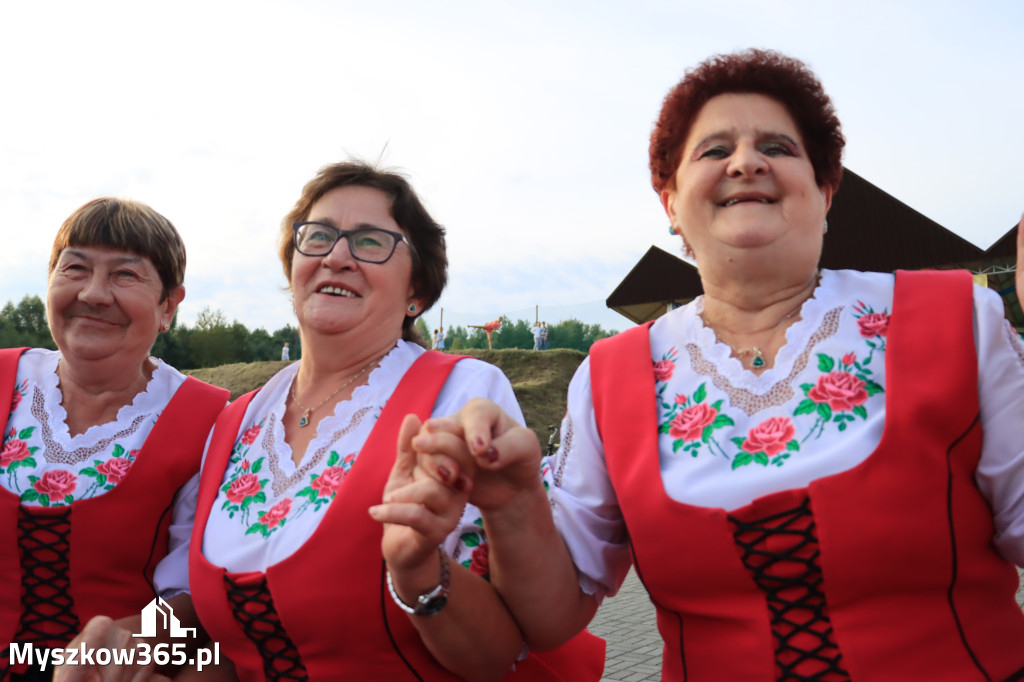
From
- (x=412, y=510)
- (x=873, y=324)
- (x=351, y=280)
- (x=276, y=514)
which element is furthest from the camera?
(x=351, y=280)

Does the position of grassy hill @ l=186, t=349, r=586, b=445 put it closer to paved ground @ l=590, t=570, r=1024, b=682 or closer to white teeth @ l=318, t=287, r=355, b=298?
paved ground @ l=590, t=570, r=1024, b=682

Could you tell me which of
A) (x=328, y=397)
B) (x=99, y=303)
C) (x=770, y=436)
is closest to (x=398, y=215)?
(x=328, y=397)

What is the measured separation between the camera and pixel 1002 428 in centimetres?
155

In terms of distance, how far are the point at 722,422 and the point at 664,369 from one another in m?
0.24

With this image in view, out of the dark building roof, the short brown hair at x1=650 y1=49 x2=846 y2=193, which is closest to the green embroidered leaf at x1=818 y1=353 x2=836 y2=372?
the short brown hair at x1=650 y1=49 x2=846 y2=193

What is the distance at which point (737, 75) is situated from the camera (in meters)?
1.94

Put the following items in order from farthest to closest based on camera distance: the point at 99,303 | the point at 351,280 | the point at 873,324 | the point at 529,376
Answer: the point at 529,376
the point at 99,303
the point at 351,280
the point at 873,324

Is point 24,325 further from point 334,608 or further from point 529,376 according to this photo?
point 334,608

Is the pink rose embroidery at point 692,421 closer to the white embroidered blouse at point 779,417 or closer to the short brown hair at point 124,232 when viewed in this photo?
the white embroidered blouse at point 779,417

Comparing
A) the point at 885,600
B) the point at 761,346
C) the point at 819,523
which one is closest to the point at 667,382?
the point at 761,346

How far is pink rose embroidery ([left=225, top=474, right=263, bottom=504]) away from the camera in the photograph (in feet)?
7.29

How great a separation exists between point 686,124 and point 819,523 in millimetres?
1086

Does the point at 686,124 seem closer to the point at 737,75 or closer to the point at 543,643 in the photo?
the point at 737,75

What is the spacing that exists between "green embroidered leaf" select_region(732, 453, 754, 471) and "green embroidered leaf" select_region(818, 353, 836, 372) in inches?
10.5
